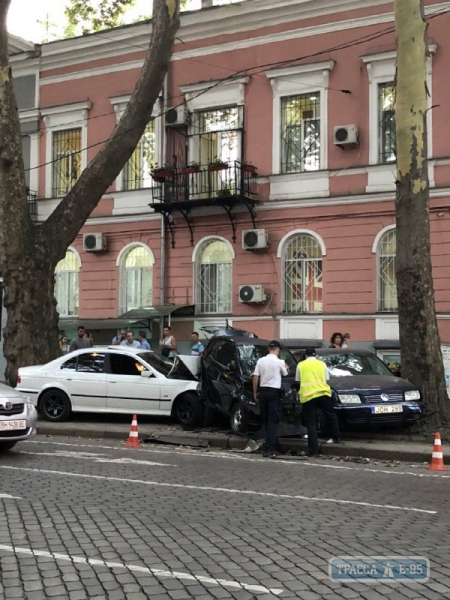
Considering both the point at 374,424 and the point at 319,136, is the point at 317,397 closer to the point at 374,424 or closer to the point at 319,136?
the point at 374,424

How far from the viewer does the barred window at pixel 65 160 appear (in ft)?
86.4

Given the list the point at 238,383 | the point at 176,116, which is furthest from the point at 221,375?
the point at 176,116

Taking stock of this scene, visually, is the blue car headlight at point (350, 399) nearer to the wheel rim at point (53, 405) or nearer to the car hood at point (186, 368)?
the car hood at point (186, 368)

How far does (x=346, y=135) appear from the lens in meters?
21.2

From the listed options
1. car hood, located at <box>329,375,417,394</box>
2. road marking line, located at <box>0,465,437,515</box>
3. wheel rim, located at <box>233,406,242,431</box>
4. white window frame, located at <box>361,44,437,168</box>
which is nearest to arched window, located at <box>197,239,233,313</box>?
white window frame, located at <box>361,44,437,168</box>

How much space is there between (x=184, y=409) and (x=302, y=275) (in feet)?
27.0

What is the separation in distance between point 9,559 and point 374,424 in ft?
27.9

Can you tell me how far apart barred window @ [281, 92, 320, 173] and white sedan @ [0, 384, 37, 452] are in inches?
508

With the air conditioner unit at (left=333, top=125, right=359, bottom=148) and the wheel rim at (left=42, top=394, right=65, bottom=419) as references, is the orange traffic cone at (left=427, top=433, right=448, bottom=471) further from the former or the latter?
the air conditioner unit at (left=333, top=125, right=359, bottom=148)

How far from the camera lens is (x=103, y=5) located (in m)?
20.2

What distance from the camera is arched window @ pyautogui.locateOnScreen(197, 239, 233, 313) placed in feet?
77.0

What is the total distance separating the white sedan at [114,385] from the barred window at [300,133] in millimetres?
8648

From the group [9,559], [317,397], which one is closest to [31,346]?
[317,397]

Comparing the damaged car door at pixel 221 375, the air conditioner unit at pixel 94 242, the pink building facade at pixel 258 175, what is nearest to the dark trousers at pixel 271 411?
the damaged car door at pixel 221 375
